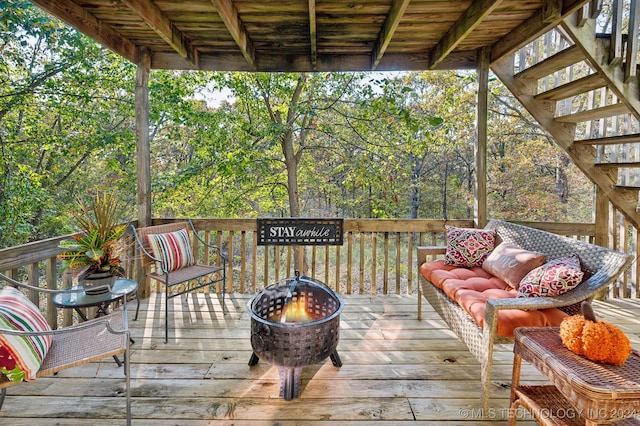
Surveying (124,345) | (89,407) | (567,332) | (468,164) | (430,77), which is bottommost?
(89,407)

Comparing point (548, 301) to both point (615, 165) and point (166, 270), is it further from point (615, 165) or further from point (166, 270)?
point (166, 270)

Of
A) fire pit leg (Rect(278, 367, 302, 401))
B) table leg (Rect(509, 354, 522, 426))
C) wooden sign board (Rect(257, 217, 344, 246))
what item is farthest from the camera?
wooden sign board (Rect(257, 217, 344, 246))

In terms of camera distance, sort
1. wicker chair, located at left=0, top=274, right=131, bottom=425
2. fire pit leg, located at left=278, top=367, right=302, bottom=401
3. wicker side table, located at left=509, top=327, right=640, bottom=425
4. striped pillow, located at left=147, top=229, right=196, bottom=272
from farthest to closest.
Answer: striped pillow, located at left=147, top=229, right=196, bottom=272 < fire pit leg, located at left=278, top=367, right=302, bottom=401 < wicker chair, located at left=0, top=274, right=131, bottom=425 < wicker side table, located at left=509, top=327, right=640, bottom=425

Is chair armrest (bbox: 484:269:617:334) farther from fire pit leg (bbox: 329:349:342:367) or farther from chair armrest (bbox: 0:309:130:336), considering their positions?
chair armrest (bbox: 0:309:130:336)

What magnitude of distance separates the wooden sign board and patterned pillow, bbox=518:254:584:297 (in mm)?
1614

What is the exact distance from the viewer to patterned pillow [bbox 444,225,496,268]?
2777 mm

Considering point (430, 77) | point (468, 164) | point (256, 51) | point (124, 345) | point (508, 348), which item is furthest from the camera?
point (468, 164)

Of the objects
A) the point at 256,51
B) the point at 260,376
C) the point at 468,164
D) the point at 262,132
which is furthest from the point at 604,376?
the point at 468,164

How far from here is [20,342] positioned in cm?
141

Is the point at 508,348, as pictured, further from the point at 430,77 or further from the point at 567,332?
the point at 430,77

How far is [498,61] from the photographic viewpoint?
10.4 feet

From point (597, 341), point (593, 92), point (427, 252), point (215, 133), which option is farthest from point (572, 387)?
point (215, 133)

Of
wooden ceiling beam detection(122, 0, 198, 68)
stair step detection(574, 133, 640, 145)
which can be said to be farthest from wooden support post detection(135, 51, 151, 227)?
stair step detection(574, 133, 640, 145)

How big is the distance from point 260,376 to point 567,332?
171 cm
